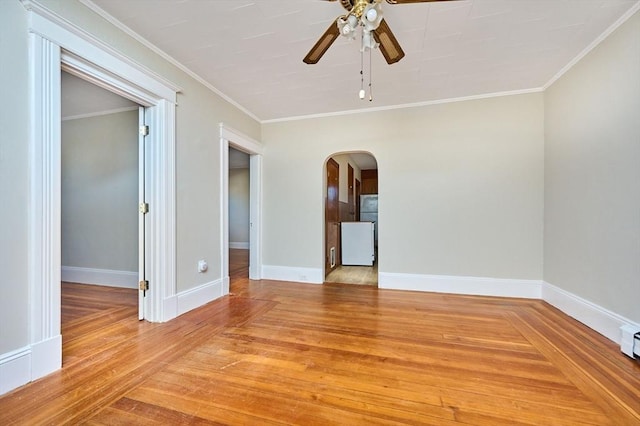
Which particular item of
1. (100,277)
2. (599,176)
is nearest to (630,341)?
(599,176)

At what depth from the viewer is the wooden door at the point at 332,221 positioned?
4.35m

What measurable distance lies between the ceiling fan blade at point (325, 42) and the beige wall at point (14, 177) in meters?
1.69

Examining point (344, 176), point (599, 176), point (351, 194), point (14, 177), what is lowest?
point (14, 177)

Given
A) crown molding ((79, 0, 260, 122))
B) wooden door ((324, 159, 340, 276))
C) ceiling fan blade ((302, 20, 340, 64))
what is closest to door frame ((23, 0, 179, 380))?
crown molding ((79, 0, 260, 122))

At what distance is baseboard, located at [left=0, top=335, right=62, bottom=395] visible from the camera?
4.72ft

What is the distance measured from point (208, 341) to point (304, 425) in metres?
1.16

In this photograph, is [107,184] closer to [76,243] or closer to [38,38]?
[76,243]

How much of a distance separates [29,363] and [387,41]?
287 cm

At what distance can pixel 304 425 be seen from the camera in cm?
125

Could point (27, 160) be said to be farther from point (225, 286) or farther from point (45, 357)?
point (225, 286)

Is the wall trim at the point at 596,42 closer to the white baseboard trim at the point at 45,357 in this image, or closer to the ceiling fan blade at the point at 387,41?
the ceiling fan blade at the point at 387,41

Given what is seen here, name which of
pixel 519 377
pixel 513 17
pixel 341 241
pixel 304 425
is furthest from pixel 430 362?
pixel 341 241

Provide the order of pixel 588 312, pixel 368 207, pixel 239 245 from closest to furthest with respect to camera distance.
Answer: pixel 588 312
pixel 239 245
pixel 368 207

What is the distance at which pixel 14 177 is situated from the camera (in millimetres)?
1507
